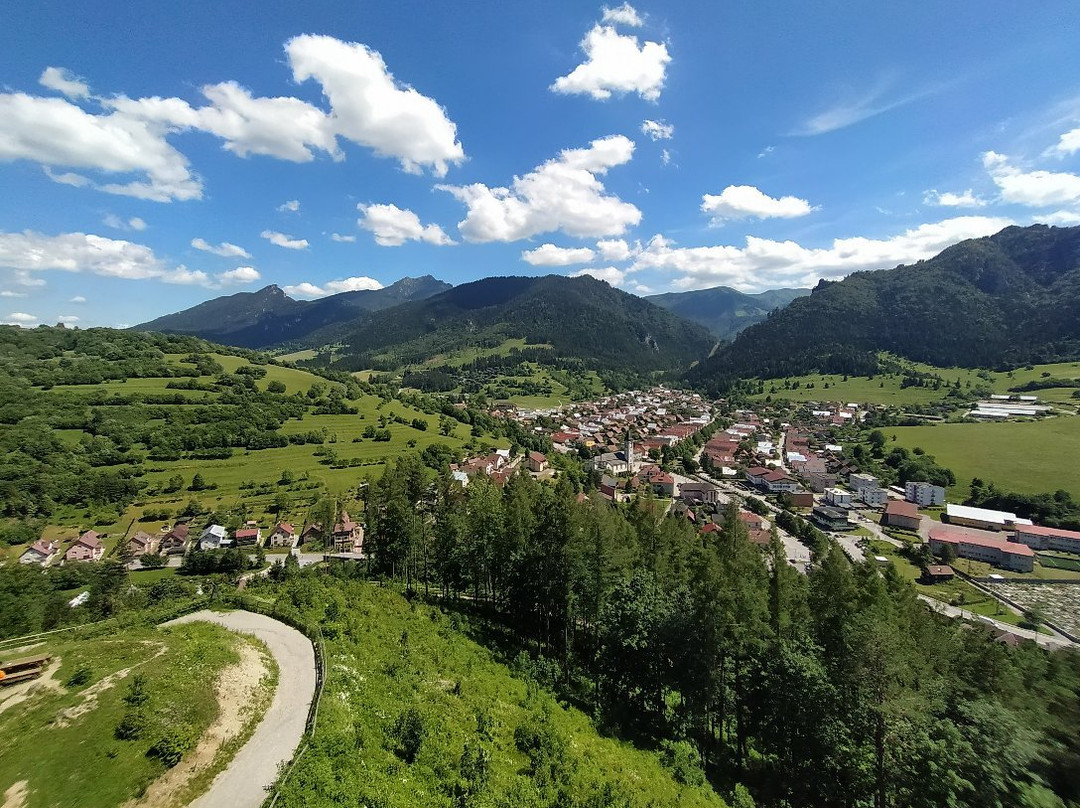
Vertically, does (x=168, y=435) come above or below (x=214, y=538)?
above

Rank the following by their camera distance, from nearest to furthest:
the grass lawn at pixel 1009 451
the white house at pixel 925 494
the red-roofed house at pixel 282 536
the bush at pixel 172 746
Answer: the bush at pixel 172 746, the red-roofed house at pixel 282 536, the grass lawn at pixel 1009 451, the white house at pixel 925 494

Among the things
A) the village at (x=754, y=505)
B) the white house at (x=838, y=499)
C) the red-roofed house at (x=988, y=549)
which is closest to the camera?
the red-roofed house at (x=988, y=549)

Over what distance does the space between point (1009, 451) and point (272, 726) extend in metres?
141

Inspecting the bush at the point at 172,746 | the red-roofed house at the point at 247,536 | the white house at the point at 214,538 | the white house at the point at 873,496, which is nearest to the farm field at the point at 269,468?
the red-roofed house at the point at 247,536

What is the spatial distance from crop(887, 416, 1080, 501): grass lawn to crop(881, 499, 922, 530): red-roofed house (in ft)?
63.1

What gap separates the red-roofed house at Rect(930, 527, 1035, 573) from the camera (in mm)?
61656

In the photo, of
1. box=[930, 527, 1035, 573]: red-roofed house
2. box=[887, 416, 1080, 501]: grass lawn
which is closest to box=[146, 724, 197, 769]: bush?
box=[930, 527, 1035, 573]: red-roofed house

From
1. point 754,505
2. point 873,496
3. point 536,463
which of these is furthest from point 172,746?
point 873,496

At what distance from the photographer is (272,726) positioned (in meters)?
14.5

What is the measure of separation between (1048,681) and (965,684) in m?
6.22

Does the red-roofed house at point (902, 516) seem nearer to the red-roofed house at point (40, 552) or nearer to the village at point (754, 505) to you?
the village at point (754, 505)

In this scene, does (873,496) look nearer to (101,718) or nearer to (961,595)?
(961,595)

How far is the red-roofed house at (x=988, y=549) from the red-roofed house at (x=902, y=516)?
20.8 ft

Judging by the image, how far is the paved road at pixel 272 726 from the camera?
38.5 ft
